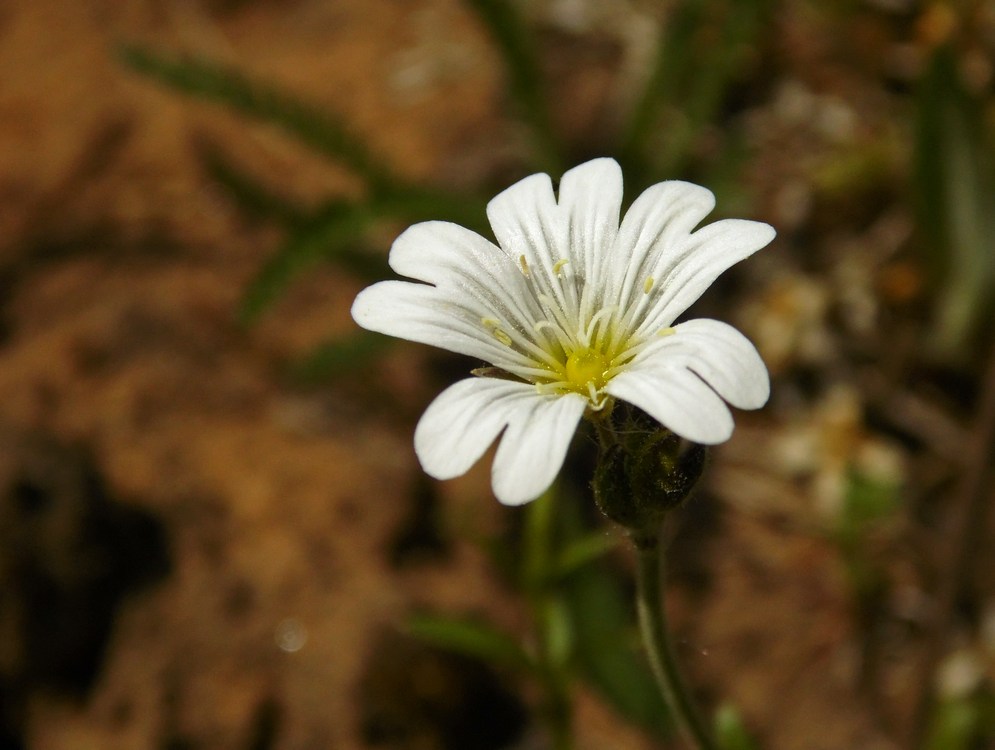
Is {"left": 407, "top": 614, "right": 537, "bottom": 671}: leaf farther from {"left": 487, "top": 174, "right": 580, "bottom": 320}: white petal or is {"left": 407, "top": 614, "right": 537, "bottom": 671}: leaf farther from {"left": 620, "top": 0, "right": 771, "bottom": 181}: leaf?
{"left": 620, "top": 0, "right": 771, "bottom": 181}: leaf

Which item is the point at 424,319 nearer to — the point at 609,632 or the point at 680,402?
the point at 680,402

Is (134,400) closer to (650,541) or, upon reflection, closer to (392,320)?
(392,320)

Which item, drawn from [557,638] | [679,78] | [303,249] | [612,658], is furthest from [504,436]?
[679,78]

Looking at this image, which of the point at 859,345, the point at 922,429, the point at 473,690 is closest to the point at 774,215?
the point at 859,345

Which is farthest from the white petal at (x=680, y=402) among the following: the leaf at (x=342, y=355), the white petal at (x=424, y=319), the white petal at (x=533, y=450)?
the leaf at (x=342, y=355)

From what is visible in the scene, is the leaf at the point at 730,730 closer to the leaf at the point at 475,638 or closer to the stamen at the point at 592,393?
the leaf at the point at 475,638

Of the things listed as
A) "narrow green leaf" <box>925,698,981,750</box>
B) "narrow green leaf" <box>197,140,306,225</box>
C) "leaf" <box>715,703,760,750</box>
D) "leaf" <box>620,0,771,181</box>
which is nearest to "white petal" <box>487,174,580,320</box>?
"leaf" <box>715,703,760,750</box>
